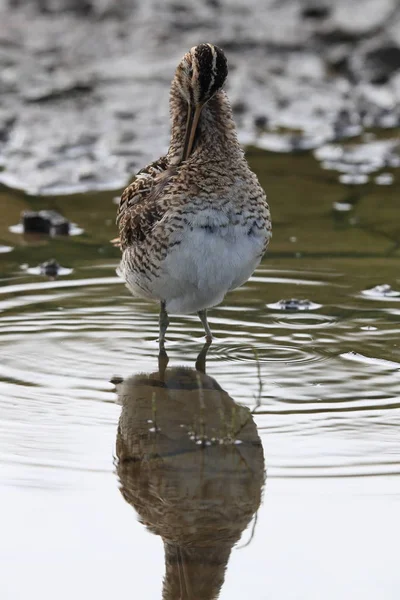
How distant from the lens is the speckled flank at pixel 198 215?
20.8 ft

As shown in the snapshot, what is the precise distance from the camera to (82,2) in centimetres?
1416

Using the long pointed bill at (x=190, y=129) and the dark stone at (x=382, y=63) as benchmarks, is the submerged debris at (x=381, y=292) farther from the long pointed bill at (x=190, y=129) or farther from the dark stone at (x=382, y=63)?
the dark stone at (x=382, y=63)

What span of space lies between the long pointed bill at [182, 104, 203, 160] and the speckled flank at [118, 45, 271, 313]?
45 mm

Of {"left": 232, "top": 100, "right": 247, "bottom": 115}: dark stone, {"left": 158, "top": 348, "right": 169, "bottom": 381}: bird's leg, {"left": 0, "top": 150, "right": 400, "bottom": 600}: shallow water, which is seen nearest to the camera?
Result: {"left": 0, "top": 150, "right": 400, "bottom": 600}: shallow water

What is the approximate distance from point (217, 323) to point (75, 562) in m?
3.39

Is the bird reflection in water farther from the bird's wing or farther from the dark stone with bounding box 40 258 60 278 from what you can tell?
the dark stone with bounding box 40 258 60 278

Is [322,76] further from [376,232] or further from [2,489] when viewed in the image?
[2,489]

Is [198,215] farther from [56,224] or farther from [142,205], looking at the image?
[56,224]

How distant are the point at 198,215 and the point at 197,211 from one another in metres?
0.03

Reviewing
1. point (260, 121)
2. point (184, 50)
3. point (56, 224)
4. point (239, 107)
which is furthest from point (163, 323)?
point (184, 50)

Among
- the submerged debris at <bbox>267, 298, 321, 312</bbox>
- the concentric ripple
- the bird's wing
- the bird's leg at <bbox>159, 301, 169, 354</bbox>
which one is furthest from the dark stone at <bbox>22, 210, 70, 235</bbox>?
the bird's leg at <bbox>159, 301, 169, 354</bbox>

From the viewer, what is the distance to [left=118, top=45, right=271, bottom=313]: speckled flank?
6332 mm

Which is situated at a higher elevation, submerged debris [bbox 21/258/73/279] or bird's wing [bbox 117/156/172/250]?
bird's wing [bbox 117/156/172/250]

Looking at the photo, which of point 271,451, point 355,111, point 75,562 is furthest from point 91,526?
point 355,111
